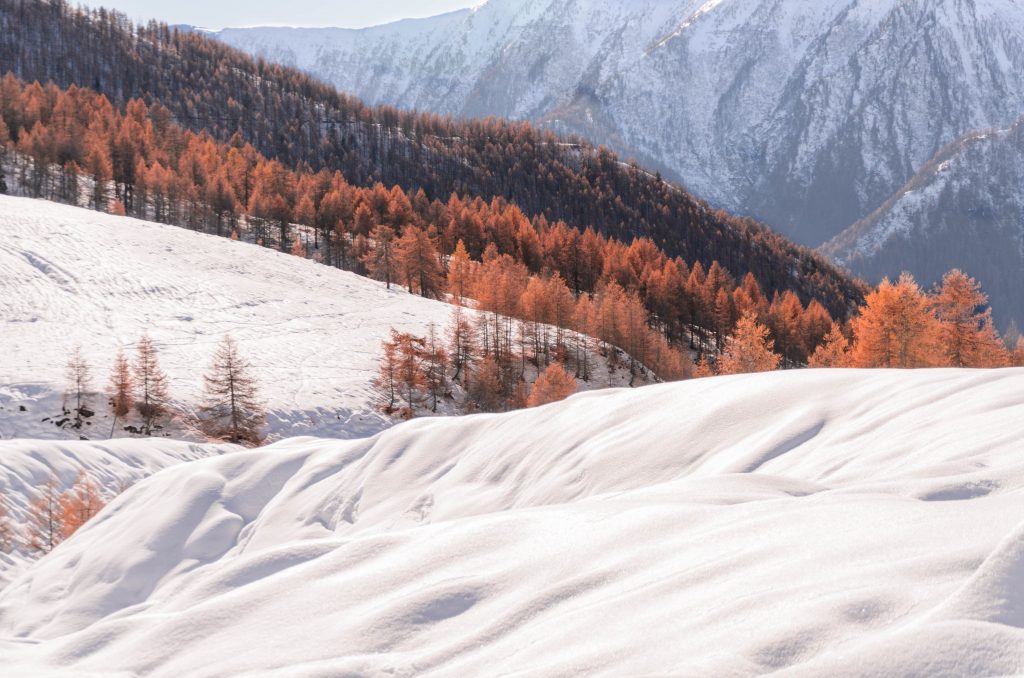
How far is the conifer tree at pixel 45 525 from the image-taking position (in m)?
28.3

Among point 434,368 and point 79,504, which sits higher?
point 434,368

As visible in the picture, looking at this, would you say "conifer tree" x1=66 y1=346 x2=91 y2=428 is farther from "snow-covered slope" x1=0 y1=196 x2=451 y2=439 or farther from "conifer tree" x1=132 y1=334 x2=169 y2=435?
"conifer tree" x1=132 y1=334 x2=169 y2=435

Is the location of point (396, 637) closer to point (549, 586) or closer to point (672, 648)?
point (549, 586)

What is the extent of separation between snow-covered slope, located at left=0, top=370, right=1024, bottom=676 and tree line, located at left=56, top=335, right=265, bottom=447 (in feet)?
121

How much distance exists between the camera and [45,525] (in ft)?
93.5

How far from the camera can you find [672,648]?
4.00 meters

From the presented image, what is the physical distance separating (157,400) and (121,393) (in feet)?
7.03

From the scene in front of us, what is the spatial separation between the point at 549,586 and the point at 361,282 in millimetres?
77748

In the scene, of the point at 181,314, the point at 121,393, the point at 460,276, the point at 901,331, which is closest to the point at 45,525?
the point at 121,393

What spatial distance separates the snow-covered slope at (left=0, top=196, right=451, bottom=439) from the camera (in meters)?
50.9

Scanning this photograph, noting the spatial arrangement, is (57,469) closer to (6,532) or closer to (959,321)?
(6,532)

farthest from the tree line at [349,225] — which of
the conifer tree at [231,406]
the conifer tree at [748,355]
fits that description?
the conifer tree at [748,355]

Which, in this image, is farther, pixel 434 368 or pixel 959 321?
pixel 434 368

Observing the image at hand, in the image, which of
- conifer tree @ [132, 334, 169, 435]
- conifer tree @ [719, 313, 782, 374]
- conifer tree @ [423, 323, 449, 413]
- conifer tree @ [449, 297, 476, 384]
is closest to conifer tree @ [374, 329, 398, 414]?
conifer tree @ [423, 323, 449, 413]
